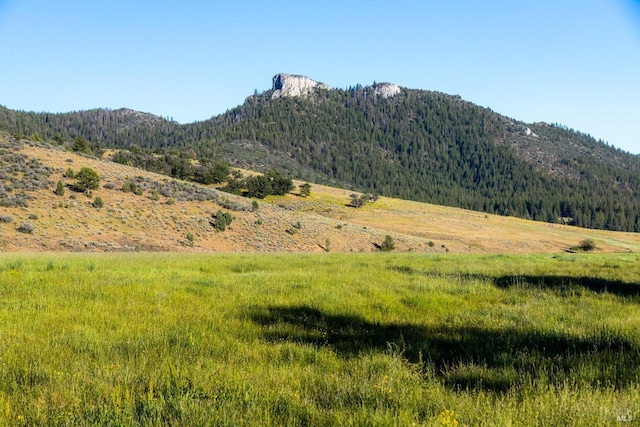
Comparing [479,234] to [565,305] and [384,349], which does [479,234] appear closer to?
[565,305]

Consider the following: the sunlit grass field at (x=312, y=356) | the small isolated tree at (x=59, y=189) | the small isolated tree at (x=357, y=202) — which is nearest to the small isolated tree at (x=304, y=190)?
the small isolated tree at (x=357, y=202)

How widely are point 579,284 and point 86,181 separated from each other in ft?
150

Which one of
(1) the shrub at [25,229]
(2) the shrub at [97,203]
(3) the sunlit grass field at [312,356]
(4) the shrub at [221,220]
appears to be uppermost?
(3) the sunlit grass field at [312,356]

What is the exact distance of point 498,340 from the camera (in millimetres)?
5855

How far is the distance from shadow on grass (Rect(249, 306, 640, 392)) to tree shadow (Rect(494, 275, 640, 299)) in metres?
5.25

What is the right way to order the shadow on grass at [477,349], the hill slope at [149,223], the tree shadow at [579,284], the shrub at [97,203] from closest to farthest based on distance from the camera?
the shadow on grass at [477,349]
the tree shadow at [579,284]
the hill slope at [149,223]
the shrub at [97,203]

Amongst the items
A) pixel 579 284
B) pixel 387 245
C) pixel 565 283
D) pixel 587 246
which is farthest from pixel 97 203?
pixel 587 246

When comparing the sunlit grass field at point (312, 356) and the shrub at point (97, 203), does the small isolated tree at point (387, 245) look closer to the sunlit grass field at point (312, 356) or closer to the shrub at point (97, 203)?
the shrub at point (97, 203)

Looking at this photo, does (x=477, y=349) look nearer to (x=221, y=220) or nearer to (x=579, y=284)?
(x=579, y=284)

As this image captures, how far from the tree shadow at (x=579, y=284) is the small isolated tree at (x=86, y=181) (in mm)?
43438

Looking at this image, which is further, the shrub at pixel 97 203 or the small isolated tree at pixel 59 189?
the small isolated tree at pixel 59 189

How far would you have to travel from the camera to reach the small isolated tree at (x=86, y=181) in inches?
1684

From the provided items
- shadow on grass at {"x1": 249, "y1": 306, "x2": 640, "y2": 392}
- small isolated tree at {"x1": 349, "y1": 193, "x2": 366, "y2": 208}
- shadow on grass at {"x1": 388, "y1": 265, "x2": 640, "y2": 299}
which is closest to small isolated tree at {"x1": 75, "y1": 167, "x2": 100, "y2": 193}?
shadow on grass at {"x1": 388, "y1": 265, "x2": 640, "y2": 299}

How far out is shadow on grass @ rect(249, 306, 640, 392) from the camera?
4305 mm
